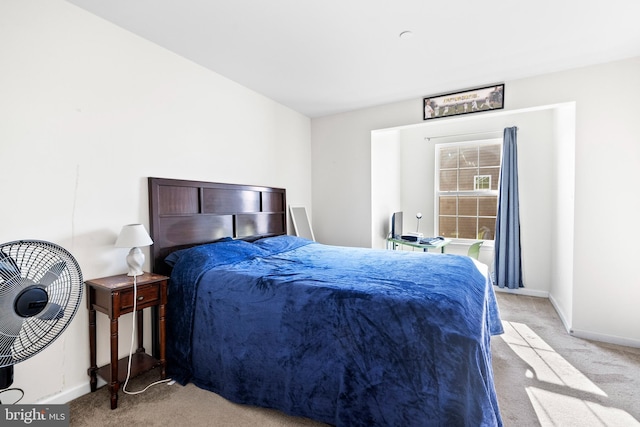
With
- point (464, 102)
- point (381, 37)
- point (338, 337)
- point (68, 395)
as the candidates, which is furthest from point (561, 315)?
point (68, 395)

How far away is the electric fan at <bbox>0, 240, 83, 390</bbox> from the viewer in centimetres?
116

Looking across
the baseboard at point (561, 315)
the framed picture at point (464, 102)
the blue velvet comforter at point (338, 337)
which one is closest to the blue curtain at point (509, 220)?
the baseboard at point (561, 315)

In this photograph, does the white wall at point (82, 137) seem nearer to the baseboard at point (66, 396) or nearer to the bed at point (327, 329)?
the baseboard at point (66, 396)

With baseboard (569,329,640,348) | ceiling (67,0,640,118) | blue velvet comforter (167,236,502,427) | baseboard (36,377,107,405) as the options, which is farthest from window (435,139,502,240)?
baseboard (36,377,107,405)

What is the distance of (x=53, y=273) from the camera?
1359 millimetres

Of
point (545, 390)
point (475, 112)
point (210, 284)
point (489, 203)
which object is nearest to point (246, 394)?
point (210, 284)

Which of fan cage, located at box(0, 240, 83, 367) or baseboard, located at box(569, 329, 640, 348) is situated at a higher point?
fan cage, located at box(0, 240, 83, 367)

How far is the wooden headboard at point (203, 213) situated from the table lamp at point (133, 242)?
0.31m

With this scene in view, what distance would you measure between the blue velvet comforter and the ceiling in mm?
1727

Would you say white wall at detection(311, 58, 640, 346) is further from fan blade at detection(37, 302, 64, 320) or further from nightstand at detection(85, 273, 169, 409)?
fan blade at detection(37, 302, 64, 320)

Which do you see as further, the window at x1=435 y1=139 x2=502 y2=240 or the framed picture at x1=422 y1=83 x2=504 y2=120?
the window at x1=435 y1=139 x2=502 y2=240

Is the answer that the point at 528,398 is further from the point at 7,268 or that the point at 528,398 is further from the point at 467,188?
the point at 467,188

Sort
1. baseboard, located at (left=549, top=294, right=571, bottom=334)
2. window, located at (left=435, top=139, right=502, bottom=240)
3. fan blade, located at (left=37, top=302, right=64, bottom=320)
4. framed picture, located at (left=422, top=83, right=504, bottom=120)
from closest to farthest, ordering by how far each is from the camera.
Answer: fan blade, located at (left=37, top=302, right=64, bottom=320) < baseboard, located at (left=549, top=294, right=571, bottom=334) < framed picture, located at (left=422, top=83, right=504, bottom=120) < window, located at (left=435, top=139, right=502, bottom=240)

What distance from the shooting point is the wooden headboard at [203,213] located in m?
2.38
